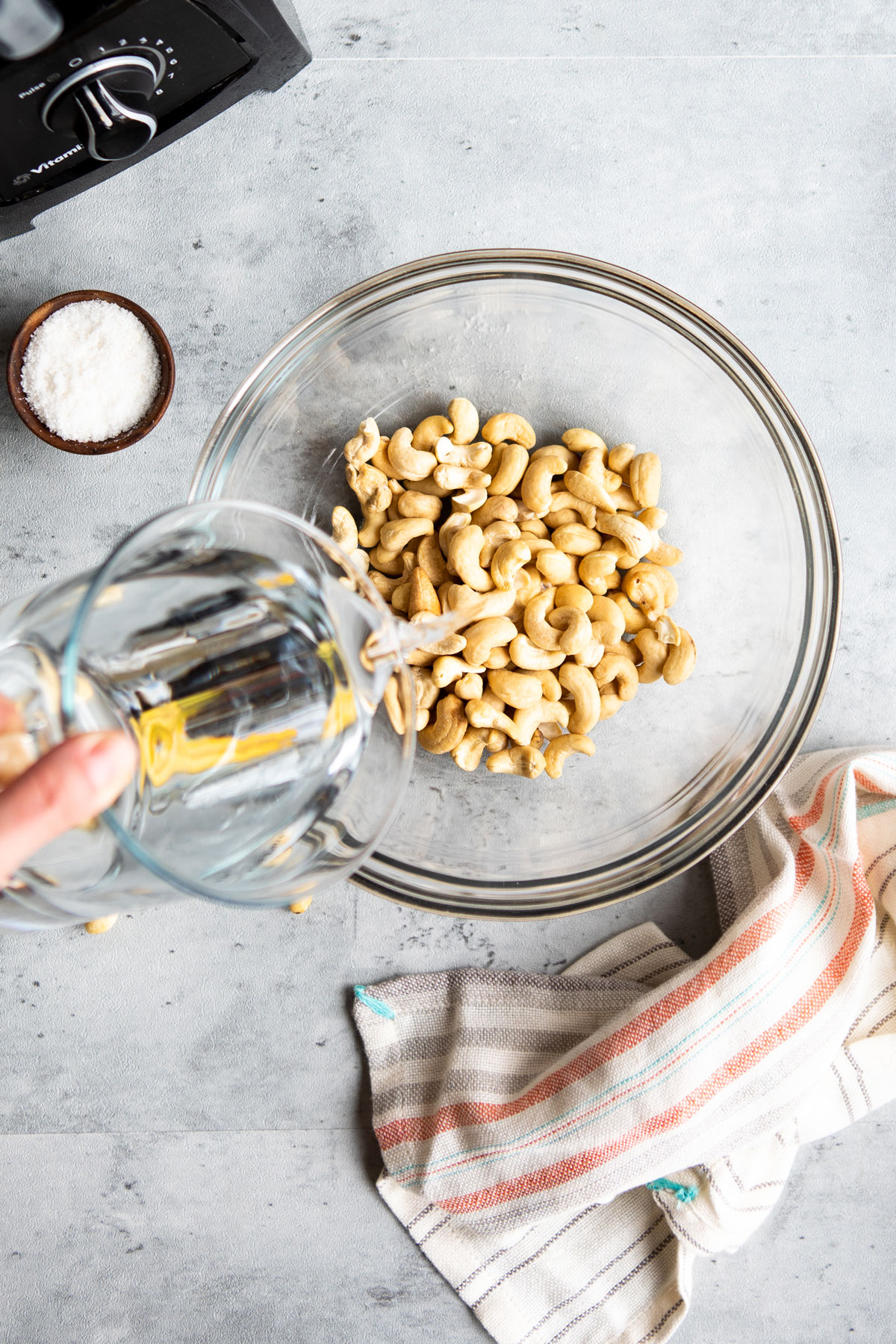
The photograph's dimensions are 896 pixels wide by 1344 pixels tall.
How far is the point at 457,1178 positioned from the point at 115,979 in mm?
302

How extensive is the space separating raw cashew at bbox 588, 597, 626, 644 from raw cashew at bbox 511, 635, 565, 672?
3 cm

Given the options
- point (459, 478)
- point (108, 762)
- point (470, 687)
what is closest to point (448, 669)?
point (470, 687)

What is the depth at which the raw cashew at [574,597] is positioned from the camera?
598 millimetres

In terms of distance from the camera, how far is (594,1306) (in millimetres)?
716

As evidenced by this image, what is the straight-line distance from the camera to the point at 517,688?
0.59 metres

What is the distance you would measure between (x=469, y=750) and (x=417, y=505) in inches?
6.5

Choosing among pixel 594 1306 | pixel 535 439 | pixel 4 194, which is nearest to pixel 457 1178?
pixel 594 1306

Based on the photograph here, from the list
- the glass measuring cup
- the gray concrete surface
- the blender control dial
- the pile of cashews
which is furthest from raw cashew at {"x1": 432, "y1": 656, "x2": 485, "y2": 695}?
the blender control dial

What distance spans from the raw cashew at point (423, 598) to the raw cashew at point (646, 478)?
15 cm

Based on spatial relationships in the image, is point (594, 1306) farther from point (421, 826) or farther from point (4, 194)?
point (4, 194)

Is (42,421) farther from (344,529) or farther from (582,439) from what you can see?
(582,439)

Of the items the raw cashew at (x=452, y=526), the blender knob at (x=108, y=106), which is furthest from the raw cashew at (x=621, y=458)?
the blender knob at (x=108, y=106)

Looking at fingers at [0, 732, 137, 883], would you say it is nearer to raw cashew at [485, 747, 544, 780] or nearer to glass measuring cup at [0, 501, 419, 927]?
glass measuring cup at [0, 501, 419, 927]

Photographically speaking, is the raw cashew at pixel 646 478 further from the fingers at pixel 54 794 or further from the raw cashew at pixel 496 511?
the fingers at pixel 54 794
